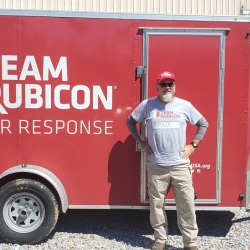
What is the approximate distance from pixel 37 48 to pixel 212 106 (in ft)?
6.79

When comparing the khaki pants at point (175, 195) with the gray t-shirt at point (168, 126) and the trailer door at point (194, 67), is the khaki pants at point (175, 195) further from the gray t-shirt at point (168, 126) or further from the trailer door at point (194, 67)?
the trailer door at point (194, 67)

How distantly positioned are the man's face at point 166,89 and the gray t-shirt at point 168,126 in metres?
0.07

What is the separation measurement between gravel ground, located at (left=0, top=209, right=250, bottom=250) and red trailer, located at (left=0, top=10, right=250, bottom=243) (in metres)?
0.35

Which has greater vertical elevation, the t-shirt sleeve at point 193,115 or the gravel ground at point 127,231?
the t-shirt sleeve at point 193,115

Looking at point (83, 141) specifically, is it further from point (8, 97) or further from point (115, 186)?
point (8, 97)

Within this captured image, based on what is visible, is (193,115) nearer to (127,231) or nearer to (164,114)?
(164,114)

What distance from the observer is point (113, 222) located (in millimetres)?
5645

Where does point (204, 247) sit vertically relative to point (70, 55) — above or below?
below

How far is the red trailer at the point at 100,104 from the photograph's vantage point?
15.5ft

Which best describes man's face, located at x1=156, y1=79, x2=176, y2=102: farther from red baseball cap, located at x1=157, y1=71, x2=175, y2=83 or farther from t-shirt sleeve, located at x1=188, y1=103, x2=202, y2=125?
t-shirt sleeve, located at x1=188, y1=103, x2=202, y2=125

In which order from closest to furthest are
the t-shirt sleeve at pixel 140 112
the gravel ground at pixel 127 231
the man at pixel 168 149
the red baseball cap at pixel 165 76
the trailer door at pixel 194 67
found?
1. the red baseball cap at pixel 165 76
2. the man at pixel 168 149
3. the t-shirt sleeve at pixel 140 112
4. the trailer door at pixel 194 67
5. the gravel ground at pixel 127 231

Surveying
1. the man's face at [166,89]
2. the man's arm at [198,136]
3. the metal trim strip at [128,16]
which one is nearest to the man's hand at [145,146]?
the man's arm at [198,136]

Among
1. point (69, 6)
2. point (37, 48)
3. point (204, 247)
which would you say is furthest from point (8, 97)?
point (69, 6)

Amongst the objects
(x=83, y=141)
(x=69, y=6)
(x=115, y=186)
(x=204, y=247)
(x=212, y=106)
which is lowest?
(x=204, y=247)
